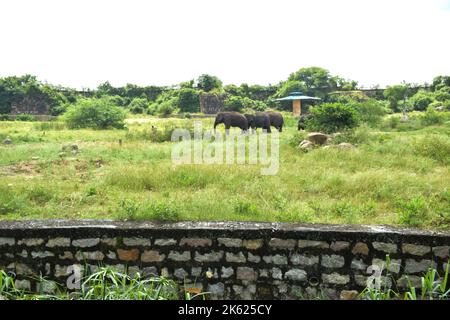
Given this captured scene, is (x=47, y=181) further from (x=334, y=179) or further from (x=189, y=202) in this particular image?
(x=334, y=179)

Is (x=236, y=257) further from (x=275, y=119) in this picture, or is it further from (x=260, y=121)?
(x=275, y=119)

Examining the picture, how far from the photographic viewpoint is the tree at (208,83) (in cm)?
3859

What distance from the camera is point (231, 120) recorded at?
1750 centimetres

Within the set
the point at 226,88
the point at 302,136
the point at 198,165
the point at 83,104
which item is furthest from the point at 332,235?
the point at 226,88

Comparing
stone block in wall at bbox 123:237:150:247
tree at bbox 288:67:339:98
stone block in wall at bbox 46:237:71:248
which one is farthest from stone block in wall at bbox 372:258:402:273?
tree at bbox 288:67:339:98

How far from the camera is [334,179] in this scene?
6.67 meters

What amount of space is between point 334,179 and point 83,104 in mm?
17187

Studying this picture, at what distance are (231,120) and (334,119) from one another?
5086mm

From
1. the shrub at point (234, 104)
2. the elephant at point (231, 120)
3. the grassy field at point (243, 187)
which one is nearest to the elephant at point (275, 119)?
the elephant at point (231, 120)

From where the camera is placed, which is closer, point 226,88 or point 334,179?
point 334,179

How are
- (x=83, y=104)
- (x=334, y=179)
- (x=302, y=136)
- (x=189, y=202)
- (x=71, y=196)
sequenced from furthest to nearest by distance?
(x=83, y=104) < (x=302, y=136) < (x=334, y=179) < (x=71, y=196) < (x=189, y=202)

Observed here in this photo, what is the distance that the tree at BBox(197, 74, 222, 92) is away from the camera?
3859 centimetres

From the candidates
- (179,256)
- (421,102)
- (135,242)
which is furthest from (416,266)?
(421,102)

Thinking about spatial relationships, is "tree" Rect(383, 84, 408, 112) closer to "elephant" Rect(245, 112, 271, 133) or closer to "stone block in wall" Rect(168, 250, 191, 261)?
"elephant" Rect(245, 112, 271, 133)
